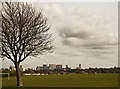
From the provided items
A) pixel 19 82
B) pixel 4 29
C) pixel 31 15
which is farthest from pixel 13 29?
pixel 19 82

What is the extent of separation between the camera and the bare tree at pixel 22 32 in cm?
3672

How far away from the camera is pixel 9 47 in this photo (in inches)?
1467

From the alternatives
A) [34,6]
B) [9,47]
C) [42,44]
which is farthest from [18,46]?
[34,6]

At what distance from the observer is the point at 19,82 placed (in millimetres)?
38188

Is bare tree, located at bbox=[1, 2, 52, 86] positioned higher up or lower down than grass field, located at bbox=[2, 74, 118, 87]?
higher up

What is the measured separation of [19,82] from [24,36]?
7392 mm

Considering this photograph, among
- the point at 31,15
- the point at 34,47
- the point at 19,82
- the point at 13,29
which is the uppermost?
the point at 31,15

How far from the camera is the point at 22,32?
37.0m

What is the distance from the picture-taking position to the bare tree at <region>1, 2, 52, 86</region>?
120 ft

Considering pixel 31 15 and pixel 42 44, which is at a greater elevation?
pixel 31 15

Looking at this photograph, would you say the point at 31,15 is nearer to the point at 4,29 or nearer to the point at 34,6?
the point at 34,6

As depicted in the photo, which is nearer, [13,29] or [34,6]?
[13,29]

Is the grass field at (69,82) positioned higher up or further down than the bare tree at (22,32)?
further down

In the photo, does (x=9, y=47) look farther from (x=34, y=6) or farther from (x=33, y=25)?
(x=34, y=6)
